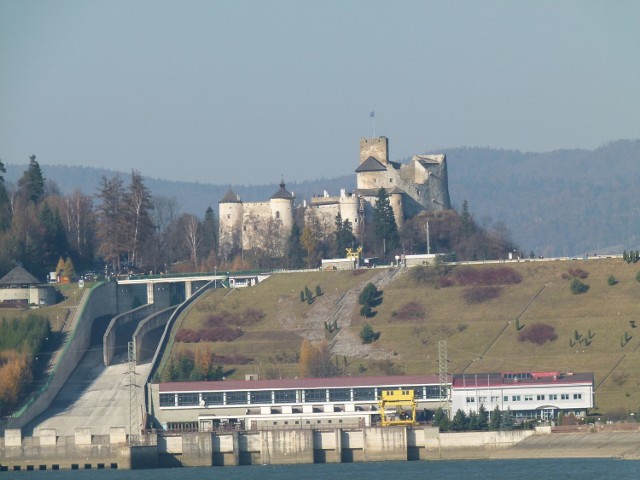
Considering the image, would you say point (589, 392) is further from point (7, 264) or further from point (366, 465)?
point (7, 264)

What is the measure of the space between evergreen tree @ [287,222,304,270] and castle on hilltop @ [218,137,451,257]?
1.83 m

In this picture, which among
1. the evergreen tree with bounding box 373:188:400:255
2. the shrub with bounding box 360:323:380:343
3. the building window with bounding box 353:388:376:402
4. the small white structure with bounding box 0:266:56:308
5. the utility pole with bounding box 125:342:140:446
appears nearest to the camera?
the building window with bounding box 353:388:376:402

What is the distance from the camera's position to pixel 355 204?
13888 cm

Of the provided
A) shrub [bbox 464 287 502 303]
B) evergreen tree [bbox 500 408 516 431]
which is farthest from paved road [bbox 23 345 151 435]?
shrub [bbox 464 287 502 303]

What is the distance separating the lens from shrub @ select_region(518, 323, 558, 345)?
105m

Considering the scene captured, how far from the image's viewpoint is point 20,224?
131 m

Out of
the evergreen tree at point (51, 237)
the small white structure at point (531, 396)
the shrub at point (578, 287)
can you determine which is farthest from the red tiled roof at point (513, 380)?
the evergreen tree at point (51, 237)

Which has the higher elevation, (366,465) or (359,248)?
(359,248)

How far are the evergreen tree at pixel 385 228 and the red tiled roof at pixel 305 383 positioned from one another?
35.6m

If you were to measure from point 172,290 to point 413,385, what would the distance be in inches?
1565

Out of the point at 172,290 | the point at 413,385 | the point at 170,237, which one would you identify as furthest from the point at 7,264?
the point at 413,385

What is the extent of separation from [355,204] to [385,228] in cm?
624

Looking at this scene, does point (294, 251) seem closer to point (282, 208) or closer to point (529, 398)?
point (282, 208)

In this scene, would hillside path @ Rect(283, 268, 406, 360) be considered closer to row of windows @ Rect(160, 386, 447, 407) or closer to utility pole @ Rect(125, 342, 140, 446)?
row of windows @ Rect(160, 386, 447, 407)
